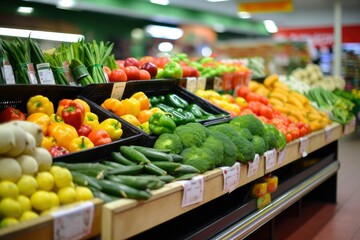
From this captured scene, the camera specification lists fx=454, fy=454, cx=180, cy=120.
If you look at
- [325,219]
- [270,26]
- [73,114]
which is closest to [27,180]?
[73,114]

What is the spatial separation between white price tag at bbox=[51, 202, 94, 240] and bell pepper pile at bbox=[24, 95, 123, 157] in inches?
21.5

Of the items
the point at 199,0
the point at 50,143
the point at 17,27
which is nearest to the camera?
the point at 50,143

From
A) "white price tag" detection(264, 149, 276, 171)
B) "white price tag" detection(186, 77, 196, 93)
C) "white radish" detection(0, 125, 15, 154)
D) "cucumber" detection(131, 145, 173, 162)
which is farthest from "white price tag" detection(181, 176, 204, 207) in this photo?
"white price tag" detection(186, 77, 196, 93)

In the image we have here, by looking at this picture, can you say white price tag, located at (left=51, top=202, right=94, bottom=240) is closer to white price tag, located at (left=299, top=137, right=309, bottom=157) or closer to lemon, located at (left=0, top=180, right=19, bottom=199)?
lemon, located at (left=0, top=180, right=19, bottom=199)

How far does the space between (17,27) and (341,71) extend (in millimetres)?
8665

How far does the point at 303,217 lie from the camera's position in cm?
500

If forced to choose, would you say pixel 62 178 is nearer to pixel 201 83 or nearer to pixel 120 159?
pixel 120 159

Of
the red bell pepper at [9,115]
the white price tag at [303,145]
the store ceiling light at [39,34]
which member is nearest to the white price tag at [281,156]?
the white price tag at [303,145]

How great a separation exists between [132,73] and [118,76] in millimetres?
188

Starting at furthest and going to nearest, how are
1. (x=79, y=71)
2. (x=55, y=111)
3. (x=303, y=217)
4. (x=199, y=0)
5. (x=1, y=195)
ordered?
1. (x=199, y=0)
2. (x=303, y=217)
3. (x=79, y=71)
4. (x=55, y=111)
5. (x=1, y=195)

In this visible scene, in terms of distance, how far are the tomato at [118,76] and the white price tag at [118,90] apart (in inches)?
6.7

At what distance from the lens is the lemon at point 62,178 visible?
75.1 inches

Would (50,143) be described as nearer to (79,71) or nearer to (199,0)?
(79,71)

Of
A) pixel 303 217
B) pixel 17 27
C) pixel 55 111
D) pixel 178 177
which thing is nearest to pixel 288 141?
pixel 303 217
